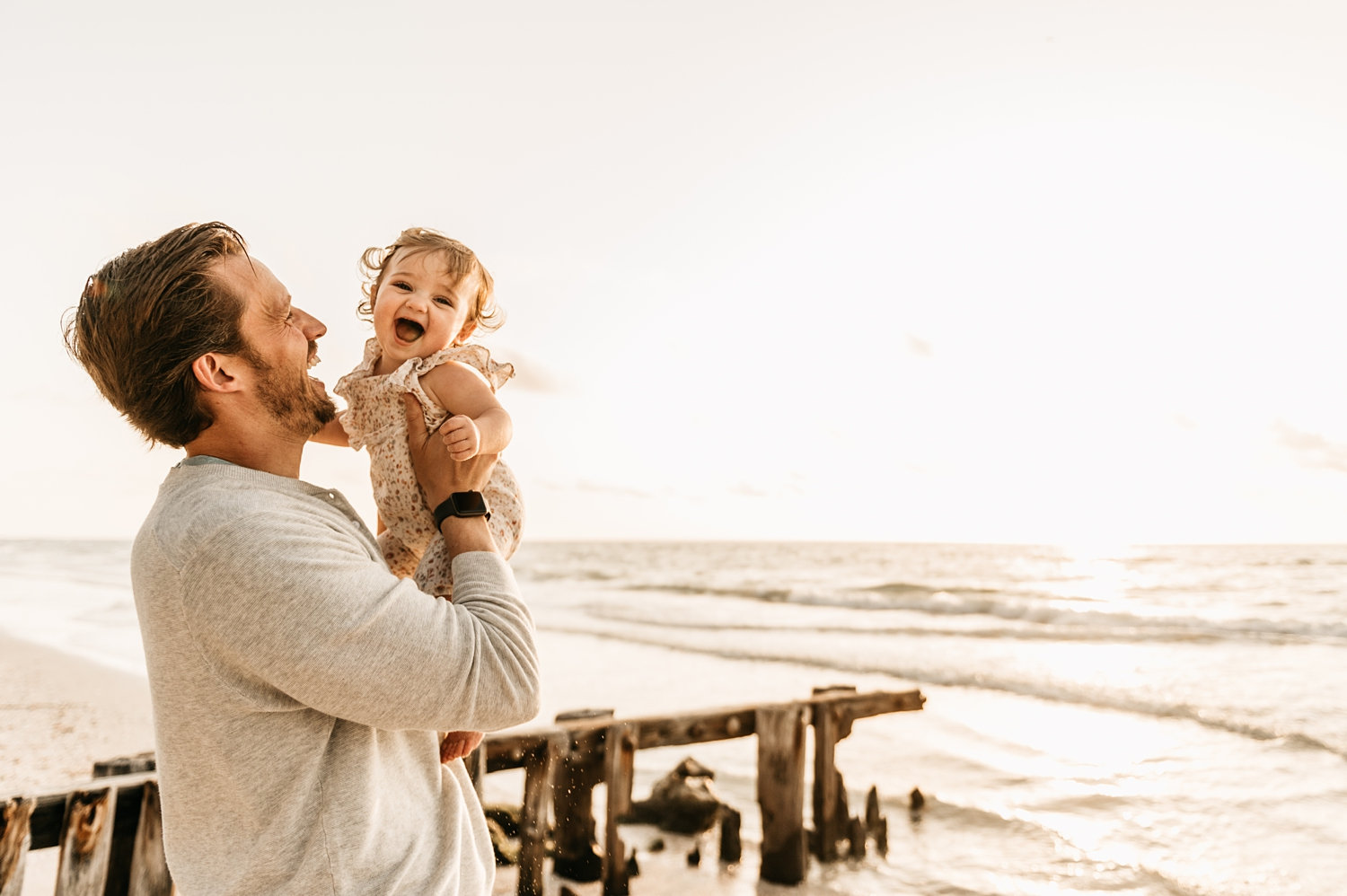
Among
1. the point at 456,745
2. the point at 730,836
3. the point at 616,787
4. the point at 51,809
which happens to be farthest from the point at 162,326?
the point at 730,836

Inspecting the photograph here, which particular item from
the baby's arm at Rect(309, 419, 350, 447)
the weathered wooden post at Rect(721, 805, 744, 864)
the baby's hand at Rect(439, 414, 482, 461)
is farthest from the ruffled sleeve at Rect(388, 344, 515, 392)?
the weathered wooden post at Rect(721, 805, 744, 864)

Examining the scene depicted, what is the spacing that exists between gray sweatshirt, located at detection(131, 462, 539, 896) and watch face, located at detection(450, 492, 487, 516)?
25 cm

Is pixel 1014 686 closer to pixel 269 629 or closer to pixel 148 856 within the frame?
pixel 148 856

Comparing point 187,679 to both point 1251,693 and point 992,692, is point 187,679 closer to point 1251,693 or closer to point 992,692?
point 992,692

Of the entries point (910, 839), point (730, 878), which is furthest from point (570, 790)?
point (910, 839)

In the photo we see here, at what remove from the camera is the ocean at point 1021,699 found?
319 inches

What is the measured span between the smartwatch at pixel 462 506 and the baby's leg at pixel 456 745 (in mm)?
475

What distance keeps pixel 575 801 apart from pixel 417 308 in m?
4.41

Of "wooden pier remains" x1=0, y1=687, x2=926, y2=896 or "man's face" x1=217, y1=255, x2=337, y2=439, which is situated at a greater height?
"man's face" x1=217, y1=255, x2=337, y2=439

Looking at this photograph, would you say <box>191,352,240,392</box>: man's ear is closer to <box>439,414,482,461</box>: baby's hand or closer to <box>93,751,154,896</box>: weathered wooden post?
<box>439,414,482,461</box>: baby's hand

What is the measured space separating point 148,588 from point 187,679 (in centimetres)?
17

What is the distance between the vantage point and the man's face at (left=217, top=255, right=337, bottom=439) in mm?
1821

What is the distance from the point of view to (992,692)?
15.5 meters

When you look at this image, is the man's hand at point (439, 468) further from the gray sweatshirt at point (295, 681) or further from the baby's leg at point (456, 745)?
the baby's leg at point (456, 745)
